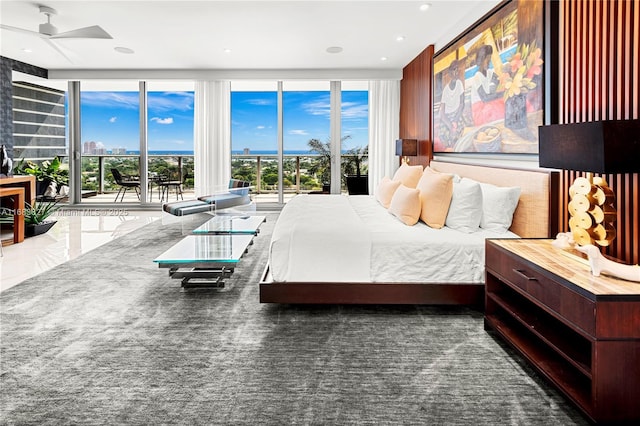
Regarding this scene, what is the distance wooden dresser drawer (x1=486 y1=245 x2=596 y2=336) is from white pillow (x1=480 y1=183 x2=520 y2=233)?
76cm

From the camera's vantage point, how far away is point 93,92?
899 centimetres

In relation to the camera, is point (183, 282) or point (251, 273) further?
point (251, 273)

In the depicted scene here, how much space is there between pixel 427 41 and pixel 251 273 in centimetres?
384

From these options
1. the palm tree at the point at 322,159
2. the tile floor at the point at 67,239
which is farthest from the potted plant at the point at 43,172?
the palm tree at the point at 322,159

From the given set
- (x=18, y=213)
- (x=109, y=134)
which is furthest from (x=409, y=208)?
(x=109, y=134)

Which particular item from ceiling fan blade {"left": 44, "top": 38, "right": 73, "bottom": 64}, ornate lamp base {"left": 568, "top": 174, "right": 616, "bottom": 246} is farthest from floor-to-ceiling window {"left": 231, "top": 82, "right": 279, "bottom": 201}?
ornate lamp base {"left": 568, "top": 174, "right": 616, "bottom": 246}

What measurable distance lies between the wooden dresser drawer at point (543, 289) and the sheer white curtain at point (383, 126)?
18.8 ft

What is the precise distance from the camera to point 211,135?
27.4 feet

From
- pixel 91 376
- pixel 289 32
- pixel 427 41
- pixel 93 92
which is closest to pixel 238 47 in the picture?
pixel 289 32

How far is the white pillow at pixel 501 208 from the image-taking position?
329cm

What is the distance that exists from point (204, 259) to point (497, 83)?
2.81m

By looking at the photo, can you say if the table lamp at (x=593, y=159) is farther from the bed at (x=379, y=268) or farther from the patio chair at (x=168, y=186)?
the patio chair at (x=168, y=186)

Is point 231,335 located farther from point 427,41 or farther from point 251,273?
point 427,41

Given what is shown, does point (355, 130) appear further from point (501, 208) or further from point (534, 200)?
point (534, 200)
